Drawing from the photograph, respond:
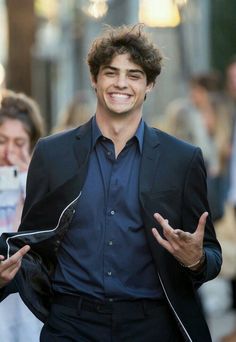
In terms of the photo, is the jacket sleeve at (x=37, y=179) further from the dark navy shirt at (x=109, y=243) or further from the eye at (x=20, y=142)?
the eye at (x=20, y=142)

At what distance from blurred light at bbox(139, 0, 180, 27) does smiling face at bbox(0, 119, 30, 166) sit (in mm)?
7191

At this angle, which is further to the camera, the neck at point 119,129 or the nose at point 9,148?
the nose at point 9,148

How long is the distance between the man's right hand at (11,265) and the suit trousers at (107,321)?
0.32 metres

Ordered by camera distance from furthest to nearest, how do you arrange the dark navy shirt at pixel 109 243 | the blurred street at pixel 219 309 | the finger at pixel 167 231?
the blurred street at pixel 219 309 < the dark navy shirt at pixel 109 243 < the finger at pixel 167 231

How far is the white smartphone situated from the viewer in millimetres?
6238

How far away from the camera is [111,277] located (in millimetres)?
5051

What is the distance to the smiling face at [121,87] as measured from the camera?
16.9ft

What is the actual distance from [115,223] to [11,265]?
1.66 ft

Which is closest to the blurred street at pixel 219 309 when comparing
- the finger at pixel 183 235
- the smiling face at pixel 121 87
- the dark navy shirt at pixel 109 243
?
the dark navy shirt at pixel 109 243

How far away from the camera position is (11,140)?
6.43 metres

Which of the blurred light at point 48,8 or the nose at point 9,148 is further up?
the nose at point 9,148

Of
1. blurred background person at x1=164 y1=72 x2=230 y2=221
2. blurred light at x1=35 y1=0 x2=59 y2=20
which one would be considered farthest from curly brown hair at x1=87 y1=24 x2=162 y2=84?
blurred light at x1=35 y1=0 x2=59 y2=20

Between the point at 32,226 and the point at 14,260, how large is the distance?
39cm

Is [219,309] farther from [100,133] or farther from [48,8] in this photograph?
[48,8]
